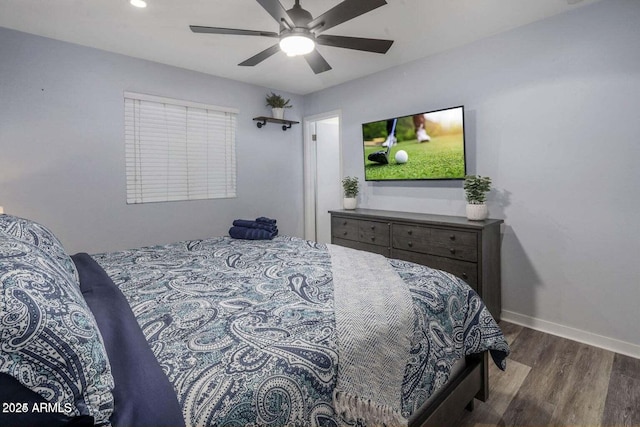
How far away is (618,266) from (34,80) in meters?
4.86

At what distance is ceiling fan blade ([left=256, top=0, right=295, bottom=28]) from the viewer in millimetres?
1716

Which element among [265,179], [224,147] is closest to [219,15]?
[224,147]

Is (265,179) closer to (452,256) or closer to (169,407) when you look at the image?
(452,256)

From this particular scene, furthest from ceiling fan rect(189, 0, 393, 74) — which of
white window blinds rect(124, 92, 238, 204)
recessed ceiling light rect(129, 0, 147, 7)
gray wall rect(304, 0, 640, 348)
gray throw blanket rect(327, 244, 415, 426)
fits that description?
white window blinds rect(124, 92, 238, 204)

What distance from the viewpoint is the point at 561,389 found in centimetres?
192

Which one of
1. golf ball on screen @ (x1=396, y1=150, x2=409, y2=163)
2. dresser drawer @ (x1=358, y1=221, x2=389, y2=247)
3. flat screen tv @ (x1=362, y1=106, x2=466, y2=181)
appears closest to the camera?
flat screen tv @ (x1=362, y1=106, x2=466, y2=181)

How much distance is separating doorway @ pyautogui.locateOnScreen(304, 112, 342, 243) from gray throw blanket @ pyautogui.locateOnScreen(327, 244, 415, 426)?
3302mm

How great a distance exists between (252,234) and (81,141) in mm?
1842

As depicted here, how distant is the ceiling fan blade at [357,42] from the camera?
2074 millimetres

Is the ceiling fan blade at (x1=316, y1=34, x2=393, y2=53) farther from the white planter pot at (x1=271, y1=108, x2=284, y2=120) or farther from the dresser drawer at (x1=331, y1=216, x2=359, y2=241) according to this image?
the white planter pot at (x1=271, y1=108, x2=284, y2=120)

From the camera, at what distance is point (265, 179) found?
14.1 ft

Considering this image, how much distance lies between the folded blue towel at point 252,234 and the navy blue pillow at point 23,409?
80.5 inches

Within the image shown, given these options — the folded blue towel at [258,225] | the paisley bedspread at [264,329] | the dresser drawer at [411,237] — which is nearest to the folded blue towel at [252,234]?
the folded blue towel at [258,225]

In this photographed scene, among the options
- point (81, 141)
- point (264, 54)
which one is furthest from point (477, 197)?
point (81, 141)
